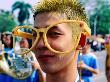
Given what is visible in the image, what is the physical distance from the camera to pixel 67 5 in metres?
2.18

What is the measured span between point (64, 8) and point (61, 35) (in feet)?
0.50

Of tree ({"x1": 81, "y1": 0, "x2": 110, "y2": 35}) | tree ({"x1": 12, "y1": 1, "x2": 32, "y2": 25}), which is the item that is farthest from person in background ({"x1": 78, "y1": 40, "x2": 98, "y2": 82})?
tree ({"x1": 12, "y1": 1, "x2": 32, "y2": 25})

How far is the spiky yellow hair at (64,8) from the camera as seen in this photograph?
2143 mm

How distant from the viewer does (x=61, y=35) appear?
6.87ft

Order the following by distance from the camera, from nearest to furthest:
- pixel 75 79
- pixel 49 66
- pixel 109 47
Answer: pixel 49 66, pixel 75 79, pixel 109 47

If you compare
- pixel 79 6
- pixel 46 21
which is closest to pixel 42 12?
pixel 46 21

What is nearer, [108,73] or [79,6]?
[79,6]

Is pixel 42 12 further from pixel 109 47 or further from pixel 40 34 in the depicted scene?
pixel 109 47

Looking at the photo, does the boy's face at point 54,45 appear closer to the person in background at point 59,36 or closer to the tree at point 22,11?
the person in background at point 59,36

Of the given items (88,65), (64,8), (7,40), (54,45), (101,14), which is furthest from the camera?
(101,14)

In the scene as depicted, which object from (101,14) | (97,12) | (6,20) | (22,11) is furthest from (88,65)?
(6,20)

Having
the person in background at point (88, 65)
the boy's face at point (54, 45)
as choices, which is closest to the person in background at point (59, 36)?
the boy's face at point (54, 45)

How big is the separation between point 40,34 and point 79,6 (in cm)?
30

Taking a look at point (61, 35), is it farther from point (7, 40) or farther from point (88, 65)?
point (88, 65)
